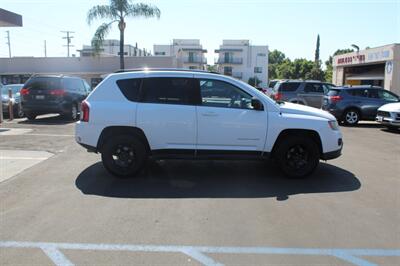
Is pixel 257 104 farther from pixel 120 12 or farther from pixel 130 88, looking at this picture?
pixel 120 12

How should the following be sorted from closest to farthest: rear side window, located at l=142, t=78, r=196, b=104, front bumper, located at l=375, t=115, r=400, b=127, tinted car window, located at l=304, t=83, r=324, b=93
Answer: rear side window, located at l=142, t=78, r=196, b=104 → front bumper, located at l=375, t=115, r=400, b=127 → tinted car window, located at l=304, t=83, r=324, b=93

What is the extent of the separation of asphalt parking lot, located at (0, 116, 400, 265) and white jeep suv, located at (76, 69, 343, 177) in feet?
1.44

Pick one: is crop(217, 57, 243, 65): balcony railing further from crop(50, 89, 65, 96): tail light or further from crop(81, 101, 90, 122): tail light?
crop(81, 101, 90, 122): tail light

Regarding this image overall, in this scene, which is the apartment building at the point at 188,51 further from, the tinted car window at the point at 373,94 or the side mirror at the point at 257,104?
the side mirror at the point at 257,104

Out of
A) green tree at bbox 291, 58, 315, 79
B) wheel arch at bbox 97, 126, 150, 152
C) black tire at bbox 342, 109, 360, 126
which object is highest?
green tree at bbox 291, 58, 315, 79

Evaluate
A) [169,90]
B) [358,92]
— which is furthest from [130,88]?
[358,92]

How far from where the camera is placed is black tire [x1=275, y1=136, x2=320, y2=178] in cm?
695

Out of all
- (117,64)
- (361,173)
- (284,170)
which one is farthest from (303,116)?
(117,64)

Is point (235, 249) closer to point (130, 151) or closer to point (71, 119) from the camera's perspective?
point (130, 151)

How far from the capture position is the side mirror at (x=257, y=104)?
6773 mm

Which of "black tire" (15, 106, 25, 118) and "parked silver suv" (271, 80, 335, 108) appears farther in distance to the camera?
"parked silver suv" (271, 80, 335, 108)

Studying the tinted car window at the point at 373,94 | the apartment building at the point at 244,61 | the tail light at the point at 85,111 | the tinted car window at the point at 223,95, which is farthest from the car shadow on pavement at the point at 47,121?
the apartment building at the point at 244,61

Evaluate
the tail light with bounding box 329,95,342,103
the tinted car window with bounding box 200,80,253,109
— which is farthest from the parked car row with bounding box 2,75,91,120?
the tail light with bounding box 329,95,342,103

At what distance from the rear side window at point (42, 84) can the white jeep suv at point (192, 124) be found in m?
8.78
